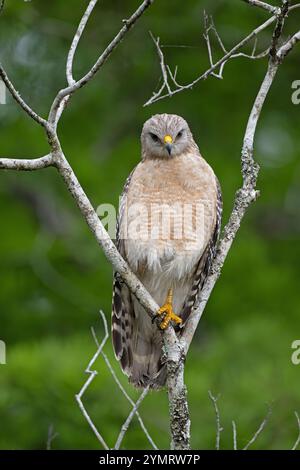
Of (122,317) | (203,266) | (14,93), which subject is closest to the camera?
(14,93)

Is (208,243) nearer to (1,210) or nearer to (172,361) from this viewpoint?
(172,361)

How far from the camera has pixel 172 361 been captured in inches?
203

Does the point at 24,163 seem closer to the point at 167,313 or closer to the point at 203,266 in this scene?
the point at 167,313

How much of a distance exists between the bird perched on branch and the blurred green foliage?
2.64 m

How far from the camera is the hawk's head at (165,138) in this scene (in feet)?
21.2

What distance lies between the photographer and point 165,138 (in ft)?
21.2

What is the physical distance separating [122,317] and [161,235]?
25.6 inches

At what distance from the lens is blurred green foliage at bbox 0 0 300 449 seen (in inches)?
374

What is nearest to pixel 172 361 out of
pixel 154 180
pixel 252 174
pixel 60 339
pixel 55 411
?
pixel 252 174

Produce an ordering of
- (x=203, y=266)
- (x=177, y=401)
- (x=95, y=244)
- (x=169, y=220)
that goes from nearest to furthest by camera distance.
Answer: (x=177, y=401) → (x=169, y=220) → (x=203, y=266) → (x=95, y=244)

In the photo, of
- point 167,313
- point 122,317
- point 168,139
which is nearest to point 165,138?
point 168,139

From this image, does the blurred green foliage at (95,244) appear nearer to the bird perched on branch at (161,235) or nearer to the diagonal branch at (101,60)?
the bird perched on branch at (161,235)

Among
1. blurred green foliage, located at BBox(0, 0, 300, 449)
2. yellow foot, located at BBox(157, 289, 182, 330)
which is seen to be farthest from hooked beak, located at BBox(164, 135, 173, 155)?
blurred green foliage, located at BBox(0, 0, 300, 449)

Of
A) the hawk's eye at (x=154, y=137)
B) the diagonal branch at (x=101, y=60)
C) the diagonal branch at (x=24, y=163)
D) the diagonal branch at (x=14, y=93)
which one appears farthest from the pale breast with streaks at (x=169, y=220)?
the diagonal branch at (x=14, y=93)
